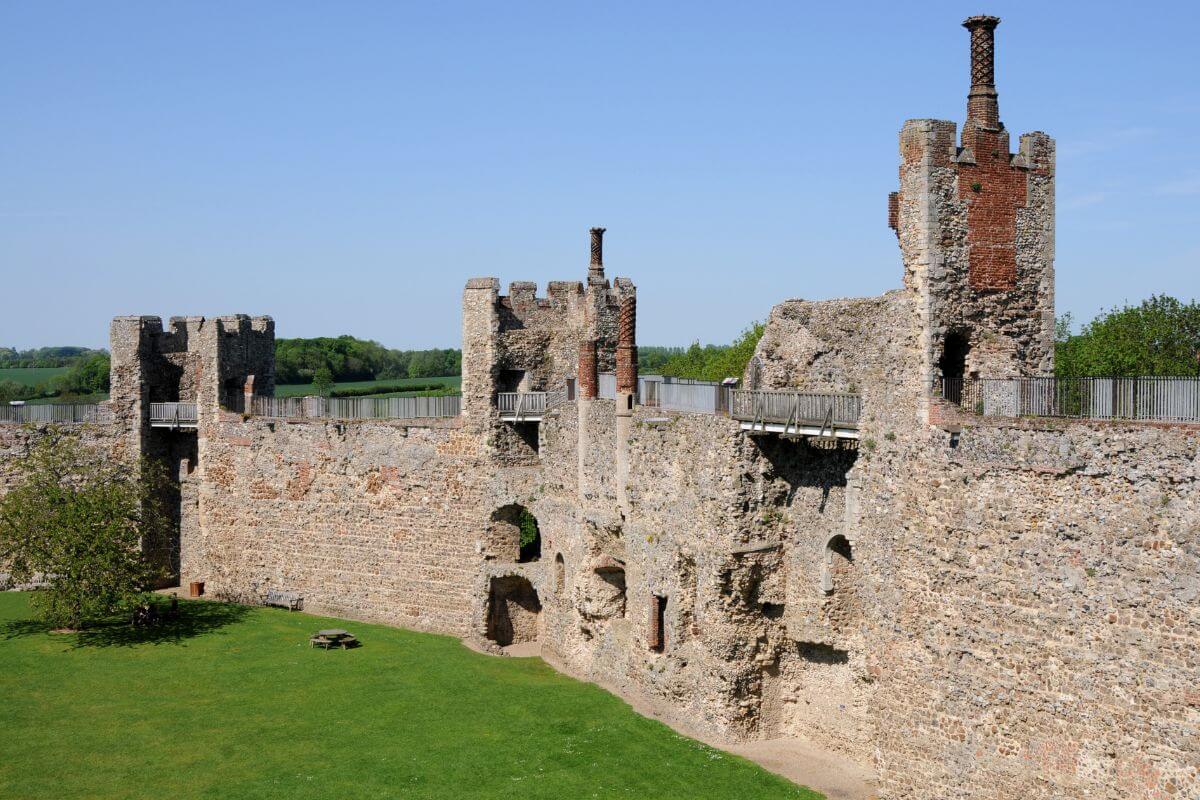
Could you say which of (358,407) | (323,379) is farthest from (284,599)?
(323,379)

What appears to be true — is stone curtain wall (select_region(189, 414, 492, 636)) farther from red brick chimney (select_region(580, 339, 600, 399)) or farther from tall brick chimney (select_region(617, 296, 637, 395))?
tall brick chimney (select_region(617, 296, 637, 395))

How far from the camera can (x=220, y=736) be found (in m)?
24.0

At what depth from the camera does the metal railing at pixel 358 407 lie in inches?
1308

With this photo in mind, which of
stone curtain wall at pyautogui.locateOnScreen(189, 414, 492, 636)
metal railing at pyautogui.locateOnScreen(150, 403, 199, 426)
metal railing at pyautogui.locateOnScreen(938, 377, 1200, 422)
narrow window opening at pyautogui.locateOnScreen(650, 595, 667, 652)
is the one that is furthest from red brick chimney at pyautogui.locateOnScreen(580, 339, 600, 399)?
metal railing at pyautogui.locateOnScreen(150, 403, 199, 426)

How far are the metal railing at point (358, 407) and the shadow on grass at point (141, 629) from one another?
6065 mm

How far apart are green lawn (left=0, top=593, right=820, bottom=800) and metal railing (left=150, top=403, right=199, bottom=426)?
8010mm

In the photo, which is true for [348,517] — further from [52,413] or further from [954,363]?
[954,363]

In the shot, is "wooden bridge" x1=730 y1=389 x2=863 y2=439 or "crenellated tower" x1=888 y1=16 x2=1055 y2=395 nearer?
"crenellated tower" x1=888 y1=16 x2=1055 y2=395

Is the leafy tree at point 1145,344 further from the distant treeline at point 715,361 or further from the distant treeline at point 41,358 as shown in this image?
the distant treeline at point 41,358

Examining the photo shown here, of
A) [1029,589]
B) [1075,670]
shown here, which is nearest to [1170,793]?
[1075,670]

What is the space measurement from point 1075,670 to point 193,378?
30657mm

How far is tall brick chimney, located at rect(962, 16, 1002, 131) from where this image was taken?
754 inches

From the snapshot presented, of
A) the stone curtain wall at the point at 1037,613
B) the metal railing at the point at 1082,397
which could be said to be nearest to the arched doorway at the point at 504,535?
the stone curtain wall at the point at 1037,613

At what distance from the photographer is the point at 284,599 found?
34375mm
